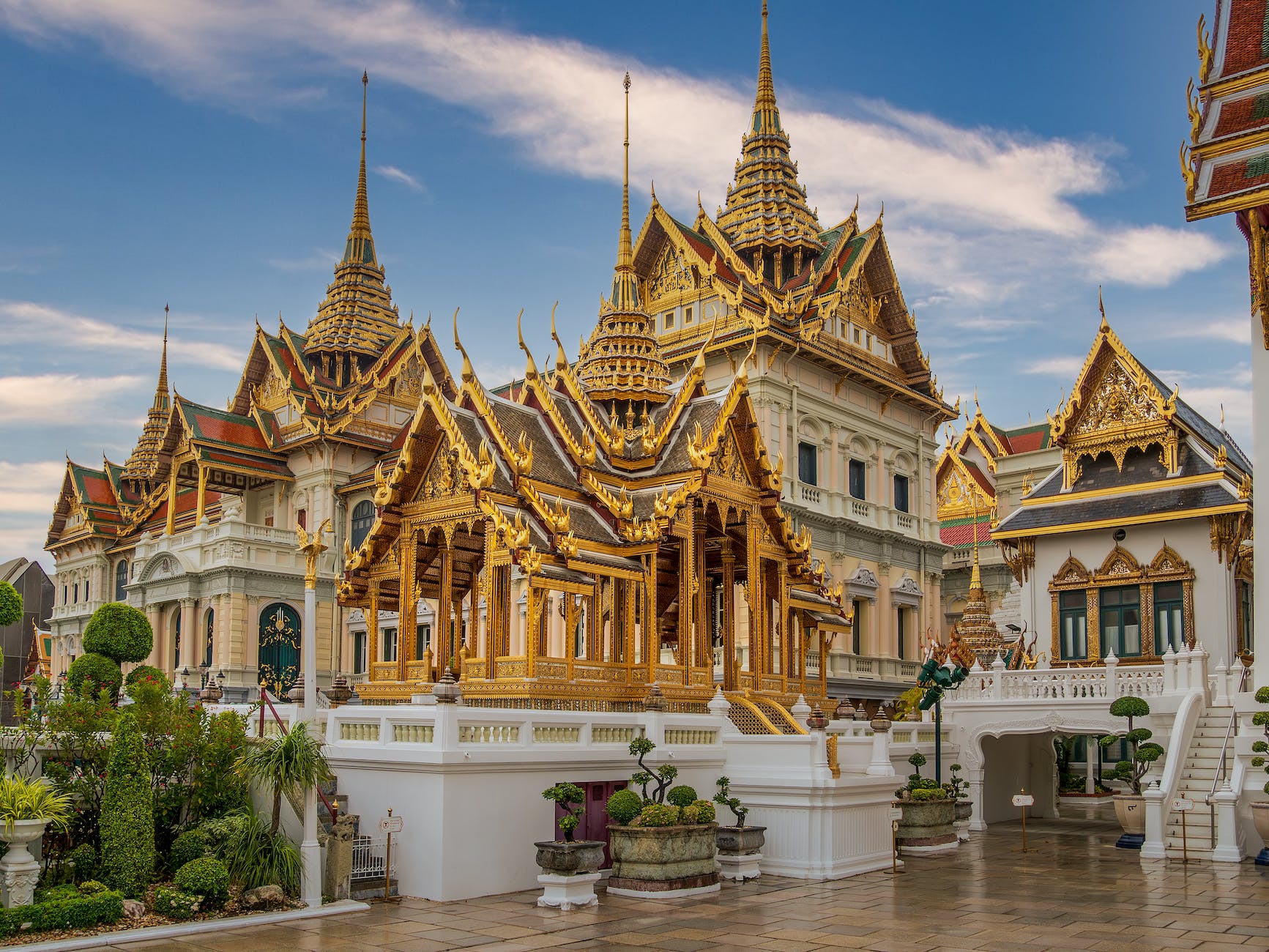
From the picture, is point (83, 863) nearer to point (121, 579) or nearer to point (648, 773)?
point (648, 773)

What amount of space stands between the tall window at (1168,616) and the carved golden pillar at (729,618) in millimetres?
13537

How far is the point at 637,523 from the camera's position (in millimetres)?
15211

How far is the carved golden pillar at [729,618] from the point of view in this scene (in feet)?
53.2

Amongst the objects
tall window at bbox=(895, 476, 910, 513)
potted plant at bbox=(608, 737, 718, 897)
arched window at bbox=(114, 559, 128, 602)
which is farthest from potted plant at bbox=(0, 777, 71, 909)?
arched window at bbox=(114, 559, 128, 602)

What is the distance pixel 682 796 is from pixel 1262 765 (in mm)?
8278

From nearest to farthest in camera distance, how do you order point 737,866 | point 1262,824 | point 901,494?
point 737,866 < point 1262,824 < point 901,494

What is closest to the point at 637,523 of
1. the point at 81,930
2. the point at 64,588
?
the point at 81,930

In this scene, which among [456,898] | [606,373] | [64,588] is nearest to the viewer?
[456,898]

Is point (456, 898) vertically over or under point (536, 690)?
under

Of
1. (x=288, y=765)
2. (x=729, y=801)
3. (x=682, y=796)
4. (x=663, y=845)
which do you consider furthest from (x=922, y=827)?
(x=288, y=765)

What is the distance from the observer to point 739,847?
14070 mm

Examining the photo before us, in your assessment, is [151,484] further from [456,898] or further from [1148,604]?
[456,898]

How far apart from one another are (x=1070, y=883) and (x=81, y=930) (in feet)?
33.4

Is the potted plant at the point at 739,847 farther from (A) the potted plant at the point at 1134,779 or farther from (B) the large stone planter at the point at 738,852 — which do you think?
(A) the potted plant at the point at 1134,779
